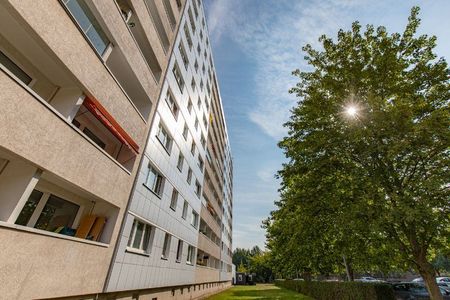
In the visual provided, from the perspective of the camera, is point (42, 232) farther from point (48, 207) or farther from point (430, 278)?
point (430, 278)

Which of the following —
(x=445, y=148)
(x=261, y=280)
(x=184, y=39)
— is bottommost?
(x=261, y=280)

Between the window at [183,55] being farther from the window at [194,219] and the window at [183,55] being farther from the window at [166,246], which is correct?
the window at [166,246]

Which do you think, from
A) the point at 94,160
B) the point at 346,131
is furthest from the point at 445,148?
the point at 94,160

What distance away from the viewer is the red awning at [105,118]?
7246mm

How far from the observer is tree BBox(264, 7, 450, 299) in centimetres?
932

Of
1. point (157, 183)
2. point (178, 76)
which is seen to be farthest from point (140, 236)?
point (178, 76)

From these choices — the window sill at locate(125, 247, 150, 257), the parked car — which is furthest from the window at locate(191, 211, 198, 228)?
the parked car

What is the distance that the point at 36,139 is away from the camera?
5.19m

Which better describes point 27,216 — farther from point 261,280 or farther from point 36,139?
point 261,280

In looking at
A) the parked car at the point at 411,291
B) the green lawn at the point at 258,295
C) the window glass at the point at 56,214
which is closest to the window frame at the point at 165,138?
the window glass at the point at 56,214

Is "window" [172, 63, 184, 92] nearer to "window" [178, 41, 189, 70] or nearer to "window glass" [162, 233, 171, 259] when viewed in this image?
"window" [178, 41, 189, 70]

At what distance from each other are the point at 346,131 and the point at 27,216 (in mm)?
13425

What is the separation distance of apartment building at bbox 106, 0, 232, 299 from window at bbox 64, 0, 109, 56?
4.45 metres

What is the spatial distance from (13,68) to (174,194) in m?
11.1
